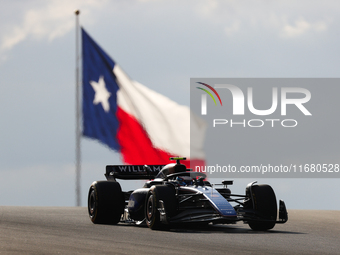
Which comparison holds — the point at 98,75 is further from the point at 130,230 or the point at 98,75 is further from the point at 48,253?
the point at 48,253

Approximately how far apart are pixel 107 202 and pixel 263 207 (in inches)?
158

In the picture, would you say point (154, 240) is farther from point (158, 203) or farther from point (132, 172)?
point (132, 172)

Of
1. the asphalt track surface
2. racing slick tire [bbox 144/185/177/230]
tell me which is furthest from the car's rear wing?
racing slick tire [bbox 144/185/177/230]

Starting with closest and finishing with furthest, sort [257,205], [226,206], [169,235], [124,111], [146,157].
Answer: [169,235], [226,206], [257,205], [146,157], [124,111]

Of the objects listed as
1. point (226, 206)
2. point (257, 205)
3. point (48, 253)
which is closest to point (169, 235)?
point (226, 206)

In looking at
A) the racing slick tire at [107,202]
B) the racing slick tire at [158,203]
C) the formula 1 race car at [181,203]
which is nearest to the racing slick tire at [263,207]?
the formula 1 race car at [181,203]

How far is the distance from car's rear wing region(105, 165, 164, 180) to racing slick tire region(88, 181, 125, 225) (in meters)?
1.52

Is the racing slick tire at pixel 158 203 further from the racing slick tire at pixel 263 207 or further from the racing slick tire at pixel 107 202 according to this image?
the racing slick tire at pixel 107 202

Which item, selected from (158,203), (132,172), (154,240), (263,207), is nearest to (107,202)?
(132,172)

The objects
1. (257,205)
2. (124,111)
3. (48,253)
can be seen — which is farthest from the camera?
(124,111)

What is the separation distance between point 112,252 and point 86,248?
0.64 m

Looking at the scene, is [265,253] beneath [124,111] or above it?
beneath

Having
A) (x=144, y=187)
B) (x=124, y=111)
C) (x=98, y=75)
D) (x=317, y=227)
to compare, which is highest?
(x=98, y=75)

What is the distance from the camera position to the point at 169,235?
40.9ft
